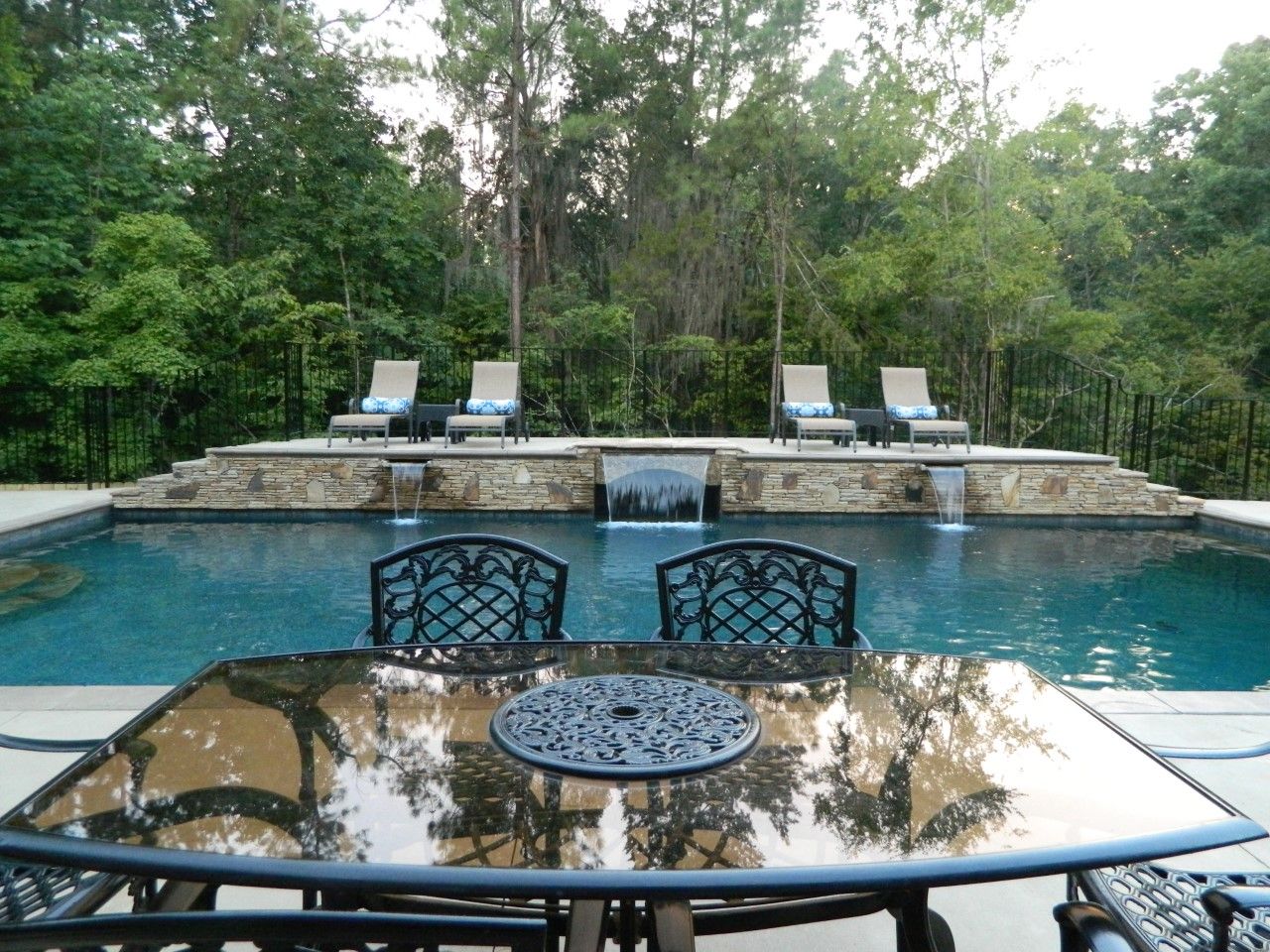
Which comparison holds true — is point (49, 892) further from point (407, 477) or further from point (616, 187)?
point (616, 187)

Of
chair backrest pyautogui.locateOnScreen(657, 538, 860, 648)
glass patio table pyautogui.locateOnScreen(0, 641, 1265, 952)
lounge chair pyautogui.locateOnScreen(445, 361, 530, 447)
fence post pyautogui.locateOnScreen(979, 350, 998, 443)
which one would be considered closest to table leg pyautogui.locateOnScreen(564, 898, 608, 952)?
glass patio table pyautogui.locateOnScreen(0, 641, 1265, 952)

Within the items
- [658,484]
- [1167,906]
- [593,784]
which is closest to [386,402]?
[658,484]

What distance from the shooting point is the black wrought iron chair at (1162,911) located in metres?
1.06

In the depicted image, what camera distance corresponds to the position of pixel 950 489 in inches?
343

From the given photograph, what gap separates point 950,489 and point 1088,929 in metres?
7.93

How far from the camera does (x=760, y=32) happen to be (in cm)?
1336

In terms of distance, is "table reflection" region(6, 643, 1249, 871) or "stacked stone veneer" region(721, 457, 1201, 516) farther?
"stacked stone veneer" region(721, 457, 1201, 516)

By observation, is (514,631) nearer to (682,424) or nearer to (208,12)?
(682,424)

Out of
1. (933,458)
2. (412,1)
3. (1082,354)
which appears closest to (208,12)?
(412,1)

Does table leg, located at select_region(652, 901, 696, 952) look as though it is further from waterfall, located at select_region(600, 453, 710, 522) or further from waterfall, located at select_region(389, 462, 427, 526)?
waterfall, located at select_region(389, 462, 427, 526)

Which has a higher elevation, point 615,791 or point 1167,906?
point 615,791

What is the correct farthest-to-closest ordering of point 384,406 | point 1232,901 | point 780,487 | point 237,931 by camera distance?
point 384,406 < point 780,487 < point 1232,901 < point 237,931

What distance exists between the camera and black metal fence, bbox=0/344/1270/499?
1149 cm

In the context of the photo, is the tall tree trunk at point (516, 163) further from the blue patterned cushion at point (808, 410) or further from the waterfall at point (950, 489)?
the waterfall at point (950, 489)
